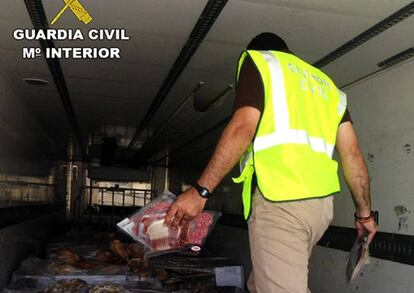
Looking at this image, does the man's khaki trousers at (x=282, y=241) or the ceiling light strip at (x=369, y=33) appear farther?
the ceiling light strip at (x=369, y=33)

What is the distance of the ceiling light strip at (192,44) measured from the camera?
2777 millimetres

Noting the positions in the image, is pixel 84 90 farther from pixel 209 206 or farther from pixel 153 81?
pixel 209 206

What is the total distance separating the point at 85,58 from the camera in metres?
3.86

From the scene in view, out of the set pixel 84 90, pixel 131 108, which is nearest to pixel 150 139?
pixel 131 108

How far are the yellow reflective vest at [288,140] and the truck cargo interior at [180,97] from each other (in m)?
0.39

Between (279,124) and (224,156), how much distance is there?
240 millimetres

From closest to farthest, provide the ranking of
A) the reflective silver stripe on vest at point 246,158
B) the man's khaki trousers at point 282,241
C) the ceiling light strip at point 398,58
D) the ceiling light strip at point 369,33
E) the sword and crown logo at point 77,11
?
1. the man's khaki trousers at point 282,241
2. the reflective silver stripe on vest at point 246,158
3. the ceiling light strip at point 369,33
4. the sword and crown logo at point 77,11
5. the ceiling light strip at point 398,58

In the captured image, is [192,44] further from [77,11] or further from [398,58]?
[398,58]

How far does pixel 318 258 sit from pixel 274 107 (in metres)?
2.96

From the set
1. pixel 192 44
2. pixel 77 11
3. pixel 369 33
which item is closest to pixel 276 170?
pixel 369 33

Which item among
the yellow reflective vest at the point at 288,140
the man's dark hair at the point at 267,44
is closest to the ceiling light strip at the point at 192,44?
the man's dark hair at the point at 267,44

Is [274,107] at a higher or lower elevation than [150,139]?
lower

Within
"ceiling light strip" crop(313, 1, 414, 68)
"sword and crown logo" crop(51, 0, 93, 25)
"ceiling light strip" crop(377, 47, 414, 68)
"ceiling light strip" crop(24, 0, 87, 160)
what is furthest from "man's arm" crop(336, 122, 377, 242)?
"ceiling light strip" crop(24, 0, 87, 160)

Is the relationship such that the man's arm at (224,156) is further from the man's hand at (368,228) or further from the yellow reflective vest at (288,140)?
the man's hand at (368,228)
